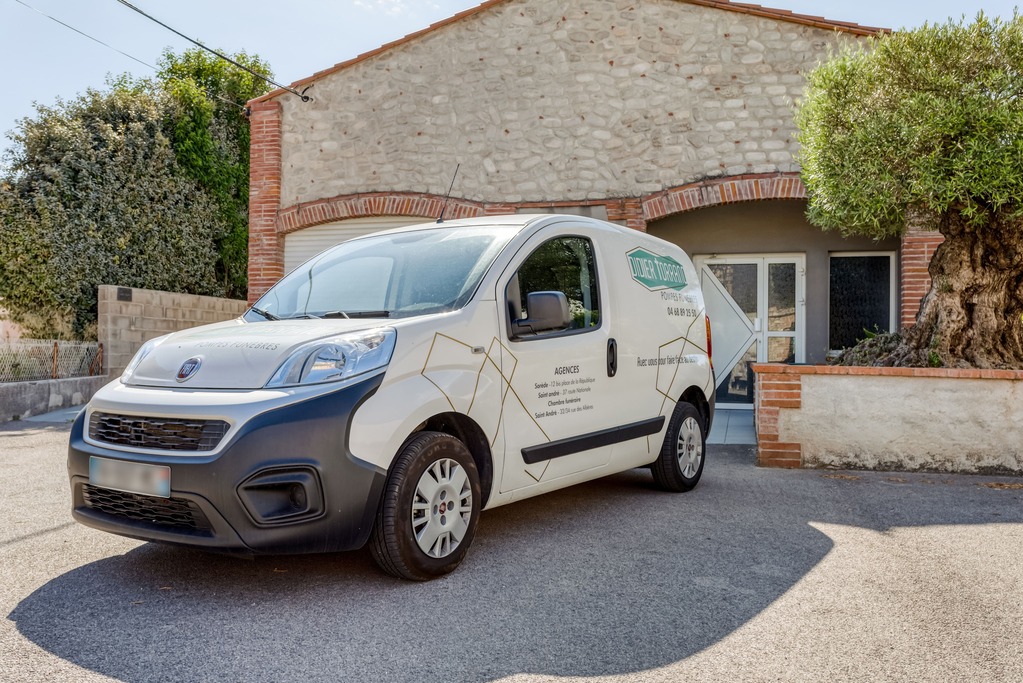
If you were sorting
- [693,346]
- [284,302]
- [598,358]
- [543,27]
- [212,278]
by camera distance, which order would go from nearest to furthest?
[284,302] → [598,358] → [693,346] → [543,27] → [212,278]

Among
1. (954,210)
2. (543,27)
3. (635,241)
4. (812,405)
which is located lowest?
(812,405)

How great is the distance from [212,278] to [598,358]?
1363 cm

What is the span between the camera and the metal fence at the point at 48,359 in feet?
37.7

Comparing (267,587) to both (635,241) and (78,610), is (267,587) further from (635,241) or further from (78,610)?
(635,241)

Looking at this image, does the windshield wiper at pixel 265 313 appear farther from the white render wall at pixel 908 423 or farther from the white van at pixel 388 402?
the white render wall at pixel 908 423

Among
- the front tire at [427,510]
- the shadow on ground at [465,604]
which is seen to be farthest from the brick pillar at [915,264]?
the front tire at [427,510]

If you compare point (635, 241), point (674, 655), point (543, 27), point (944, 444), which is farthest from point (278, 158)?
point (674, 655)

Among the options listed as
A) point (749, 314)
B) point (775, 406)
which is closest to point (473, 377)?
point (775, 406)

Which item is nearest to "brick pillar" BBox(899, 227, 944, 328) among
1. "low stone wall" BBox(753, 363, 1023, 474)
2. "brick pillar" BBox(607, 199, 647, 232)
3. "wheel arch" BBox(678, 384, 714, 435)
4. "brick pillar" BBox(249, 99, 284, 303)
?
"brick pillar" BBox(607, 199, 647, 232)

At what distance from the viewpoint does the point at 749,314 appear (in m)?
13.0

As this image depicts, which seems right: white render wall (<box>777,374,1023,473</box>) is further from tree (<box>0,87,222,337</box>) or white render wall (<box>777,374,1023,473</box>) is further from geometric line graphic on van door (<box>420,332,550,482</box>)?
tree (<box>0,87,222,337</box>)

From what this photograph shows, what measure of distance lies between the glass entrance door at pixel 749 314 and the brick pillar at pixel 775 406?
510 cm

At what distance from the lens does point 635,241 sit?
6.11 metres

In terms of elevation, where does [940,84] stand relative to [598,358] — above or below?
above
